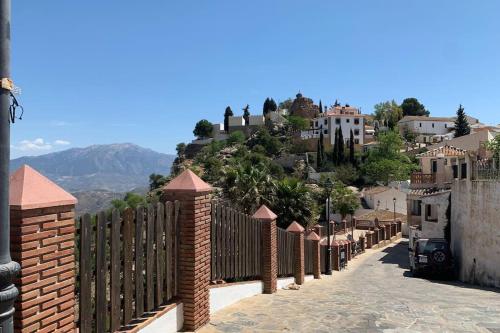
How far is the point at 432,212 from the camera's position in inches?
1183


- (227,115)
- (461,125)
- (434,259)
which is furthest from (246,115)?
(434,259)

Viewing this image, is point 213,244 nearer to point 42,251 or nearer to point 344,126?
point 42,251

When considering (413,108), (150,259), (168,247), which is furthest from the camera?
(413,108)

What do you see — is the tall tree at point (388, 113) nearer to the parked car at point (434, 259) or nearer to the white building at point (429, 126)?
the white building at point (429, 126)

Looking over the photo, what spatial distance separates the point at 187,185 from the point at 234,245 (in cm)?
282

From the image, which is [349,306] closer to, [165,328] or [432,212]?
[165,328]

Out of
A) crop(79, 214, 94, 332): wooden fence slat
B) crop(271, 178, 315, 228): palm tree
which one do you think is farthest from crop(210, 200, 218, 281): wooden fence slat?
crop(271, 178, 315, 228): palm tree

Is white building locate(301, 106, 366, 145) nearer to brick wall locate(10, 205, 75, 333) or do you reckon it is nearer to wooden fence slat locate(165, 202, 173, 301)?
wooden fence slat locate(165, 202, 173, 301)

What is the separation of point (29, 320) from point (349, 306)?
299 inches

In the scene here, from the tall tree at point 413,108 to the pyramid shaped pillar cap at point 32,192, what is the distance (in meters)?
131

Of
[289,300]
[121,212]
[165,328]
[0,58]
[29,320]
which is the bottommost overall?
[289,300]

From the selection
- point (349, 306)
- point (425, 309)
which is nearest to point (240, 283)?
point (349, 306)

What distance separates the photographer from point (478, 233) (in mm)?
17594

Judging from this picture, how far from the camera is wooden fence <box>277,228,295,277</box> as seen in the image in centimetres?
1323
